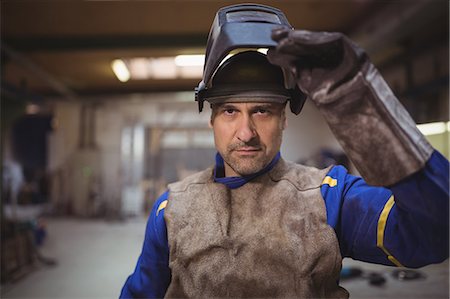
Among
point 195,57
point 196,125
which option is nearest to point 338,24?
point 195,57

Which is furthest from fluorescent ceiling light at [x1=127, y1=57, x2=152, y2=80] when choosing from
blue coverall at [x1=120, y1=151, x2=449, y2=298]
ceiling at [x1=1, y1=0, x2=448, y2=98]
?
blue coverall at [x1=120, y1=151, x2=449, y2=298]

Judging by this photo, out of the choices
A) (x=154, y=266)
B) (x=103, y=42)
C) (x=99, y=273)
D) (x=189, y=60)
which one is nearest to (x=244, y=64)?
(x=154, y=266)

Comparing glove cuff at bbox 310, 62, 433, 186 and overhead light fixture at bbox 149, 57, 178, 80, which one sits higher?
overhead light fixture at bbox 149, 57, 178, 80

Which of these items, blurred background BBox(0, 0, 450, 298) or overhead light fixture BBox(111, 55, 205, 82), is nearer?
blurred background BBox(0, 0, 450, 298)

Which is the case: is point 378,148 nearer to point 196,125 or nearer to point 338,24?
point 338,24

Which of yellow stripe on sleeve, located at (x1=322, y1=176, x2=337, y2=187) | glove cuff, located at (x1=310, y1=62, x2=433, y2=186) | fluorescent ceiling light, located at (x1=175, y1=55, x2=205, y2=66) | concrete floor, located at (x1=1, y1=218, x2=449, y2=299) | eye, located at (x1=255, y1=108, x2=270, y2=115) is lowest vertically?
concrete floor, located at (x1=1, y1=218, x2=449, y2=299)

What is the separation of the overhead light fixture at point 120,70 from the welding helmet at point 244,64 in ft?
20.0

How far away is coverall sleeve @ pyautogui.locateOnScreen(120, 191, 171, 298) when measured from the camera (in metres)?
1.36

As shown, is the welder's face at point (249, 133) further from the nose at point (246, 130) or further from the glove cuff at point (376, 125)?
the glove cuff at point (376, 125)

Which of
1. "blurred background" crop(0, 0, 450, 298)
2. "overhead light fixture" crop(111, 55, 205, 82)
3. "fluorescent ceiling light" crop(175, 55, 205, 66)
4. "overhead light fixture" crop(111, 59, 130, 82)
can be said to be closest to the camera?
"blurred background" crop(0, 0, 450, 298)

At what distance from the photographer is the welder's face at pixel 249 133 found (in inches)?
47.5

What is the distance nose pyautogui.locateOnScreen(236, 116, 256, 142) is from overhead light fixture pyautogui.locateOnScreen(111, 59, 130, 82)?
6219 millimetres

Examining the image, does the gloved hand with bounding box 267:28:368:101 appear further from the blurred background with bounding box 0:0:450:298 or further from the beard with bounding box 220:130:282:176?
the blurred background with bounding box 0:0:450:298

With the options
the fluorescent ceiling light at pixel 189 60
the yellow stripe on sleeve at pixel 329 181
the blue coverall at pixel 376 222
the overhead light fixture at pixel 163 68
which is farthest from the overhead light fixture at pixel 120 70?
the yellow stripe on sleeve at pixel 329 181
